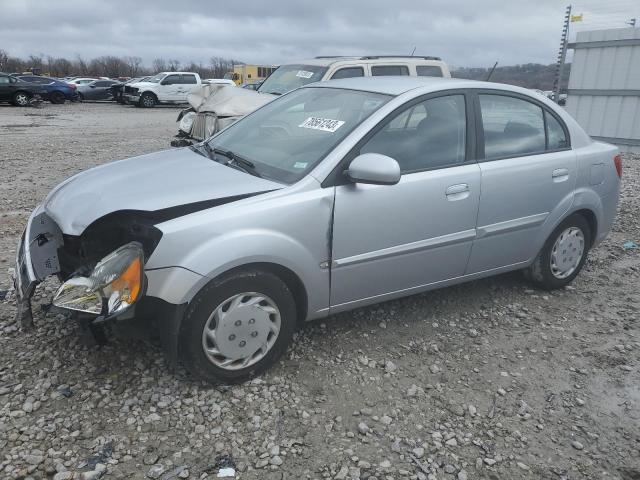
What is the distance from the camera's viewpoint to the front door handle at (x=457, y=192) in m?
3.40

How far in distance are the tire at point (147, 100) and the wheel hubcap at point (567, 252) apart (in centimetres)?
2452

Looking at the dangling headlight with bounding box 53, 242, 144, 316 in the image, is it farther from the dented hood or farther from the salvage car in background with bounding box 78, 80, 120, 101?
the salvage car in background with bounding box 78, 80, 120, 101

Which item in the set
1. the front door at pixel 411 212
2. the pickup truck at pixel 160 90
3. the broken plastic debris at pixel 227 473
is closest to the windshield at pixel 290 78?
the front door at pixel 411 212

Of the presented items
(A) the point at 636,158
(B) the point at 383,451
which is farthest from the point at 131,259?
(A) the point at 636,158

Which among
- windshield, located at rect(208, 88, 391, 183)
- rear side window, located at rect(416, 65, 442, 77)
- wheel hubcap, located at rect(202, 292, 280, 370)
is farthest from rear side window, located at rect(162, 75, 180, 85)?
wheel hubcap, located at rect(202, 292, 280, 370)

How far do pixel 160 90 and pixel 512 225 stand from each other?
2469 cm

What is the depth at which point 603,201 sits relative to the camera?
170 inches

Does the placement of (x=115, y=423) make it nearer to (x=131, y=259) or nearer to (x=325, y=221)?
(x=131, y=259)

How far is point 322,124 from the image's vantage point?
3.39m

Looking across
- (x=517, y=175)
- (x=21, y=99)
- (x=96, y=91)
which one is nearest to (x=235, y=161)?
(x=517, y=175)

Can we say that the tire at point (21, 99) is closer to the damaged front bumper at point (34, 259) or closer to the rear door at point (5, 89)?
the rear door at point (5, 89)

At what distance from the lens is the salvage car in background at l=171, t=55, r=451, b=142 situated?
24.7 ft

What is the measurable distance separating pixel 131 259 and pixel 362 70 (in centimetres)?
646

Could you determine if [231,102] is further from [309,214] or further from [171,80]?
[171,80]
